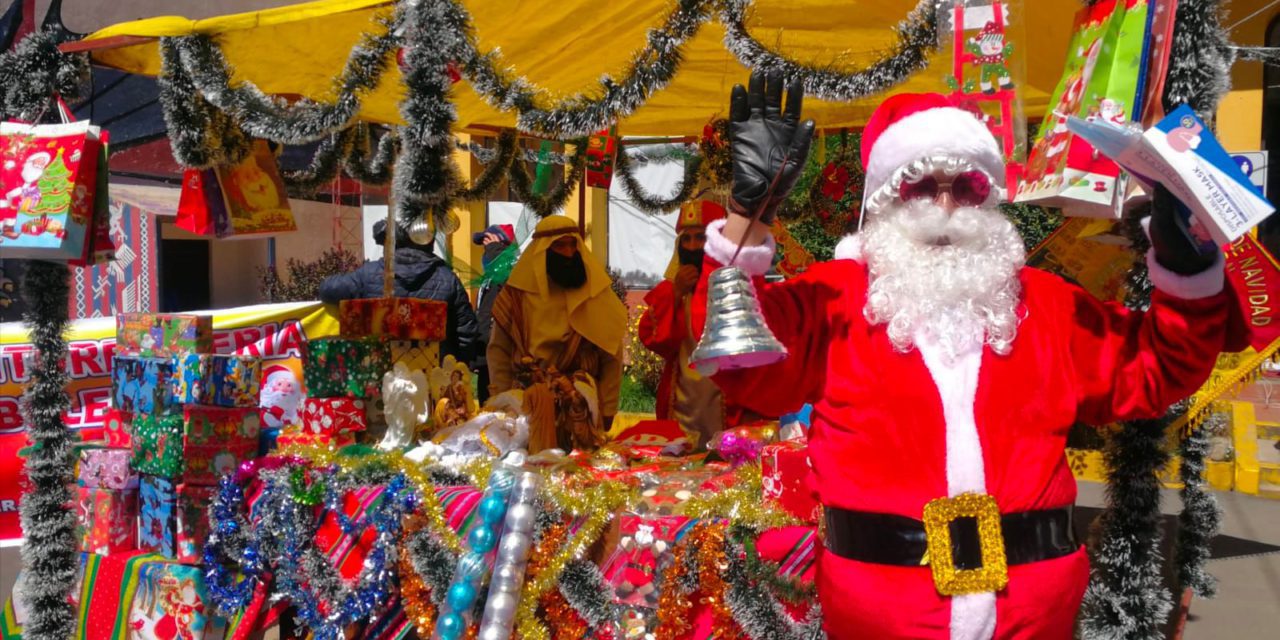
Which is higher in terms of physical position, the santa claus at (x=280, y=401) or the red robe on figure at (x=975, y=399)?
the red robe on figure at (x=975, y=399)

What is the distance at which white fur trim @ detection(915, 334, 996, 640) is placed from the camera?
2008mm

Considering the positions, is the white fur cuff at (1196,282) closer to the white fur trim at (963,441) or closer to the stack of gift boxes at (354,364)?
the white fur trim at (963,441)

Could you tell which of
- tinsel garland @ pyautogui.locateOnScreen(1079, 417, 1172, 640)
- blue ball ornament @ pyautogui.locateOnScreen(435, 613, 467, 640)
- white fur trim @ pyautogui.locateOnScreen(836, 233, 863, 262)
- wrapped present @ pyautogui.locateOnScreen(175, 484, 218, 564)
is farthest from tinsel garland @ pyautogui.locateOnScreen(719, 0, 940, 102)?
wrapped present @ pyautogui.locateOnScreen(175, 484, 218, 564)

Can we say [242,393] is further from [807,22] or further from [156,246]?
[156,246]

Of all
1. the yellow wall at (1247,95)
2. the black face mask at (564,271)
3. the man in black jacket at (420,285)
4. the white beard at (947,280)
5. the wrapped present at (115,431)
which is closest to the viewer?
the white beard at (947,280)

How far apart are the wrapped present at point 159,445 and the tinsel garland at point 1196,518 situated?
3545 mm

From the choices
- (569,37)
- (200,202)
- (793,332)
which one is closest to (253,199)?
(200,202)

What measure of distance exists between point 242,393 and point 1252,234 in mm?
3478

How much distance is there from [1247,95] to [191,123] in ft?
32.0

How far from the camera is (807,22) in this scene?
3.72 metres

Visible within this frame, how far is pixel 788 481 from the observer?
3080 mm

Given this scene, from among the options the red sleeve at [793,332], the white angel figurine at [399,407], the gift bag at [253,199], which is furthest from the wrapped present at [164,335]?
the red sleeve at [793,332]

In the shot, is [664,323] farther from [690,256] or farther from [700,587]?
[700,587]

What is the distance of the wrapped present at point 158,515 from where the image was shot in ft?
12.6
